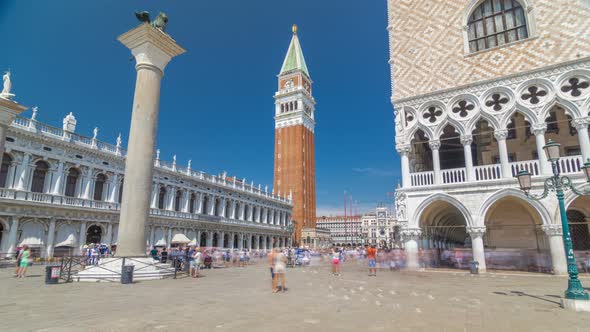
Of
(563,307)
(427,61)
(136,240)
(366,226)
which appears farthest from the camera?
(366,226)

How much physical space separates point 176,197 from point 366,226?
349 ft

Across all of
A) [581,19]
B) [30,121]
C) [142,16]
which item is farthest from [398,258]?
[30,121]

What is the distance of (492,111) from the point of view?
15.7 meters

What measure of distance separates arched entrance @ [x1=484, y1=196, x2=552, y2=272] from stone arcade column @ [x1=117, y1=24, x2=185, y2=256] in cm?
1514

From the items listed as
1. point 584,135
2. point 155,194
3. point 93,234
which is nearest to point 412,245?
point 584,135

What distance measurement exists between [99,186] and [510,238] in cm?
2975

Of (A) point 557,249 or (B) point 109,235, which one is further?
(B) point 109,235

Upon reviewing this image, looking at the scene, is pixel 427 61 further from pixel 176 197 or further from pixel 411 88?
pixel 176 197

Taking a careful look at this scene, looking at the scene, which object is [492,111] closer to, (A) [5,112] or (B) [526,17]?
(B) [526,17]

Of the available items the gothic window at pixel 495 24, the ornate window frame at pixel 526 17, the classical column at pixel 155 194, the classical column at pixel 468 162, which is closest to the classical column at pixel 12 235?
the classical column at pixel 155 194

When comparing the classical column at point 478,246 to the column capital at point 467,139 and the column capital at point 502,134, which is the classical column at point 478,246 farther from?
the column capital at point 502,134

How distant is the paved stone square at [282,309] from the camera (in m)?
5.38

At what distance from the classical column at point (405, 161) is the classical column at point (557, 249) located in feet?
19.5

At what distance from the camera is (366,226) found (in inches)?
5172
